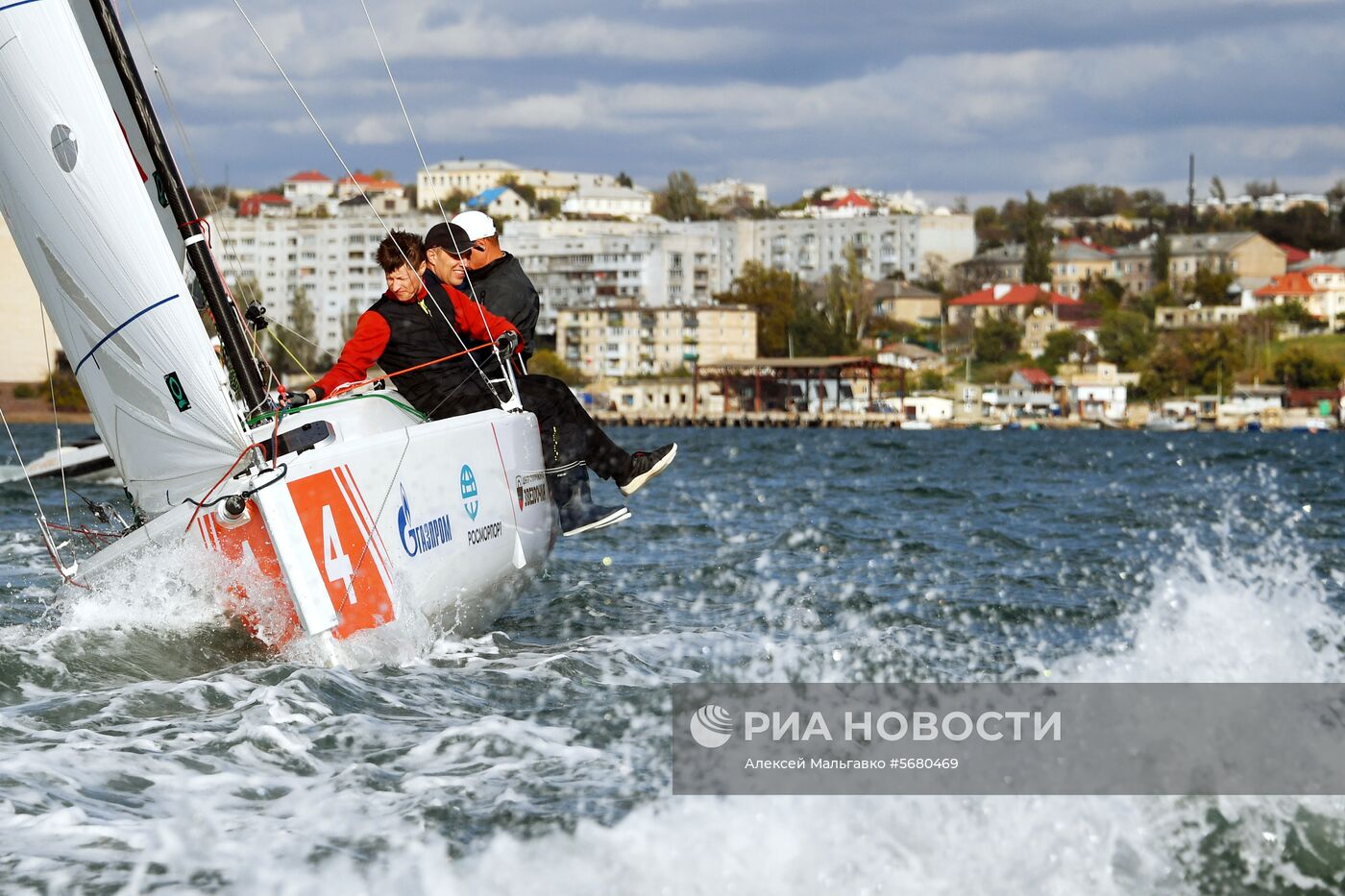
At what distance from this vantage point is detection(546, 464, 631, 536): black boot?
8070mm

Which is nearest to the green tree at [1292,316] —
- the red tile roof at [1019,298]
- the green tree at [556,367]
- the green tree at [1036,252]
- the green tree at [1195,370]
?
the red tile roof at [1019,298]

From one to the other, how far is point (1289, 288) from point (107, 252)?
445ft

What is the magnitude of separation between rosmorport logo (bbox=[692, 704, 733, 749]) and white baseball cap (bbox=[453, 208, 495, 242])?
11.2 feet

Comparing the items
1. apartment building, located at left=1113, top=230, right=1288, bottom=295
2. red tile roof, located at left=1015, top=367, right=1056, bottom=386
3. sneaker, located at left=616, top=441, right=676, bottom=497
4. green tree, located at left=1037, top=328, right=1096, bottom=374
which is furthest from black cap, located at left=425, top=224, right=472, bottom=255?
apartment building, located at left=1113, top=230, right=1288, bottom=295

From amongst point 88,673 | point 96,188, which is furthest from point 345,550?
point 96,188

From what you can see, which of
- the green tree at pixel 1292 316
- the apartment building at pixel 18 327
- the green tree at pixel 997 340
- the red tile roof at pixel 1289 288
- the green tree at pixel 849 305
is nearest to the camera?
the apartment building at pixel 18 327

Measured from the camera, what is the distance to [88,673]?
5938mm

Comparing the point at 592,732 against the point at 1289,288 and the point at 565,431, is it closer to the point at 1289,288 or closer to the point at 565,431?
the point at 565,431

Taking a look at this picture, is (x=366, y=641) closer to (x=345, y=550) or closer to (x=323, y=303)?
(x=345, y=550)

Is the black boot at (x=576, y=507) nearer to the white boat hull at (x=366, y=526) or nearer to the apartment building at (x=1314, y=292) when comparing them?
the white boat hull at (x=366, y=526)

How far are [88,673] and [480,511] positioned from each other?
163 cm

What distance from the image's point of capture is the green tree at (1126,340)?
114575 millimetres

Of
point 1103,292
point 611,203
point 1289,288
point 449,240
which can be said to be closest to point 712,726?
point 449,240

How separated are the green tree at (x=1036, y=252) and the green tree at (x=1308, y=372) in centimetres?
4239
